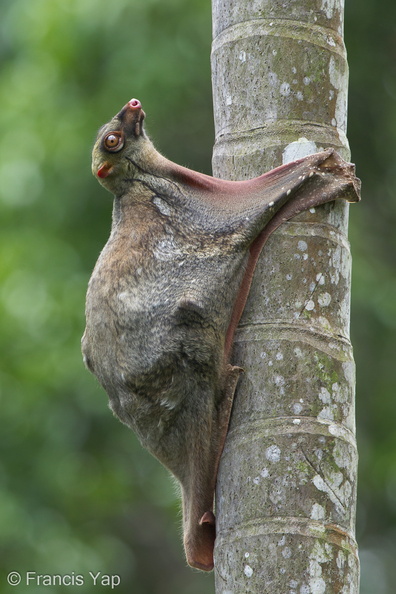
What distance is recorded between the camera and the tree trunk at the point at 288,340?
3723 mm

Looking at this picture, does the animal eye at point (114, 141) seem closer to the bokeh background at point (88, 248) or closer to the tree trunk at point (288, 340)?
the tree trunk at point (288, 340)

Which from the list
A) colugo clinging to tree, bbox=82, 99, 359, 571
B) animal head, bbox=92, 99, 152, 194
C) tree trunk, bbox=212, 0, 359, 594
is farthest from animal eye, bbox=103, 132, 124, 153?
tree trunk, bbox=212, 0, 359, 594

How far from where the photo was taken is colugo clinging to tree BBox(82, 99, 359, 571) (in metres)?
4.19

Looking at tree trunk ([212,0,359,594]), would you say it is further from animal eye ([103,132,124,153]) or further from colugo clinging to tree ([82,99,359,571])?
animal eye ([103,132,124,153])

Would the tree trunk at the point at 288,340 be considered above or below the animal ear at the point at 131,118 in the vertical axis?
below

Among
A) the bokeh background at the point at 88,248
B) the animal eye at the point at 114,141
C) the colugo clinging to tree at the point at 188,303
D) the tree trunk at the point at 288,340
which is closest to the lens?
the tree trunk at the point at 288,340

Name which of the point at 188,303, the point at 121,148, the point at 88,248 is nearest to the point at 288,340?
the point at 188,303

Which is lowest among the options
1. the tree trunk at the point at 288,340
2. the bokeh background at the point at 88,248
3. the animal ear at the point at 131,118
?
the tree trunk at the point at 288,340

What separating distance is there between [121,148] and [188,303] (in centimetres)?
94

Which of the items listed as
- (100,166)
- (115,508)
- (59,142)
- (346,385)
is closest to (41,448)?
(115,508)

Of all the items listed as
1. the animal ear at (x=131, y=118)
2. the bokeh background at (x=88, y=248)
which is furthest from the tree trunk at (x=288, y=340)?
the bokeh background at (x=88, y=248)

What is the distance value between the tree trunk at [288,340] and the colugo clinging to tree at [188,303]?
0.29 feet

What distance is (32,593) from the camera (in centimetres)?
926

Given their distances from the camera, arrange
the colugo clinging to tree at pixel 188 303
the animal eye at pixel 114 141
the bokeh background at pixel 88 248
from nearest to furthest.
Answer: the colugo clinging to tree at pixel 188 303 → the animal eye at pixel 114 141 → the bokeh background at pixel 88 248
